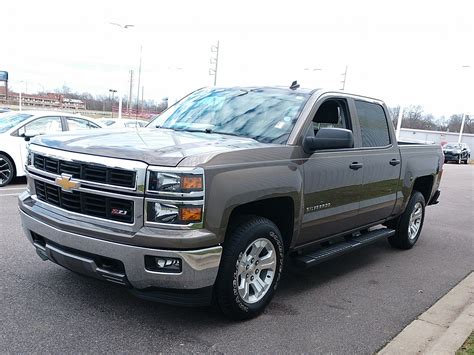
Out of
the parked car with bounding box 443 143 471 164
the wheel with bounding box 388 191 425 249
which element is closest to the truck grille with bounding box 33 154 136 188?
the wheel with bounding box 388 191 425 249

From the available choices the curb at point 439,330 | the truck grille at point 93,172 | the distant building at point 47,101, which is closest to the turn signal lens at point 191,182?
the truck grille at point 93,172

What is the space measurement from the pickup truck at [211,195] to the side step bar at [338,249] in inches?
1.0

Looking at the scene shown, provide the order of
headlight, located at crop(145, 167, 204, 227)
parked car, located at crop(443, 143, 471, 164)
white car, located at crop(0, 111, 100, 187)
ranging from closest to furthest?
headlight, located at crop(145, 167, 204, 227) → white car, located at crop(0, 111, 100, 187) → parked car, located at crop(443, 143, 471, 164)

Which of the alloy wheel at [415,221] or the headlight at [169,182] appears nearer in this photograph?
the headlight at [169,182]

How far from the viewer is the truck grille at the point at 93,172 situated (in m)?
3.29

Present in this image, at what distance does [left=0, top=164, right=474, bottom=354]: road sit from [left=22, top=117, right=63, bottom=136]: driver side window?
4856mm

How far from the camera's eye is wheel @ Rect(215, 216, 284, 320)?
12.0 ft

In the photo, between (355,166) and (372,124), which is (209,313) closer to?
(355,166)

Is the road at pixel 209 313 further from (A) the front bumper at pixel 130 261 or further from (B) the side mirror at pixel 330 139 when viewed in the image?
(B) the side mirror at pixel 330 139

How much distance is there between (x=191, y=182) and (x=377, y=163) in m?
2.99

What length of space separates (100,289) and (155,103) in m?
80.5

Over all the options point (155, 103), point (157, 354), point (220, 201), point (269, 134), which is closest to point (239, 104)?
point (269, 134)

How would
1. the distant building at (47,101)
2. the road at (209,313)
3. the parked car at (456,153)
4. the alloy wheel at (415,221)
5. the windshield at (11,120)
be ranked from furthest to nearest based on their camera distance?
the distant building at (47,101) → the parked car at (456,153) → the windshield at (11,120) → the alloy wheel at (415,221) → the road at (209,313)

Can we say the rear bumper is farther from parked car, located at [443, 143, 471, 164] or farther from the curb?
parked car, located at [443, 143, 471, 164]
